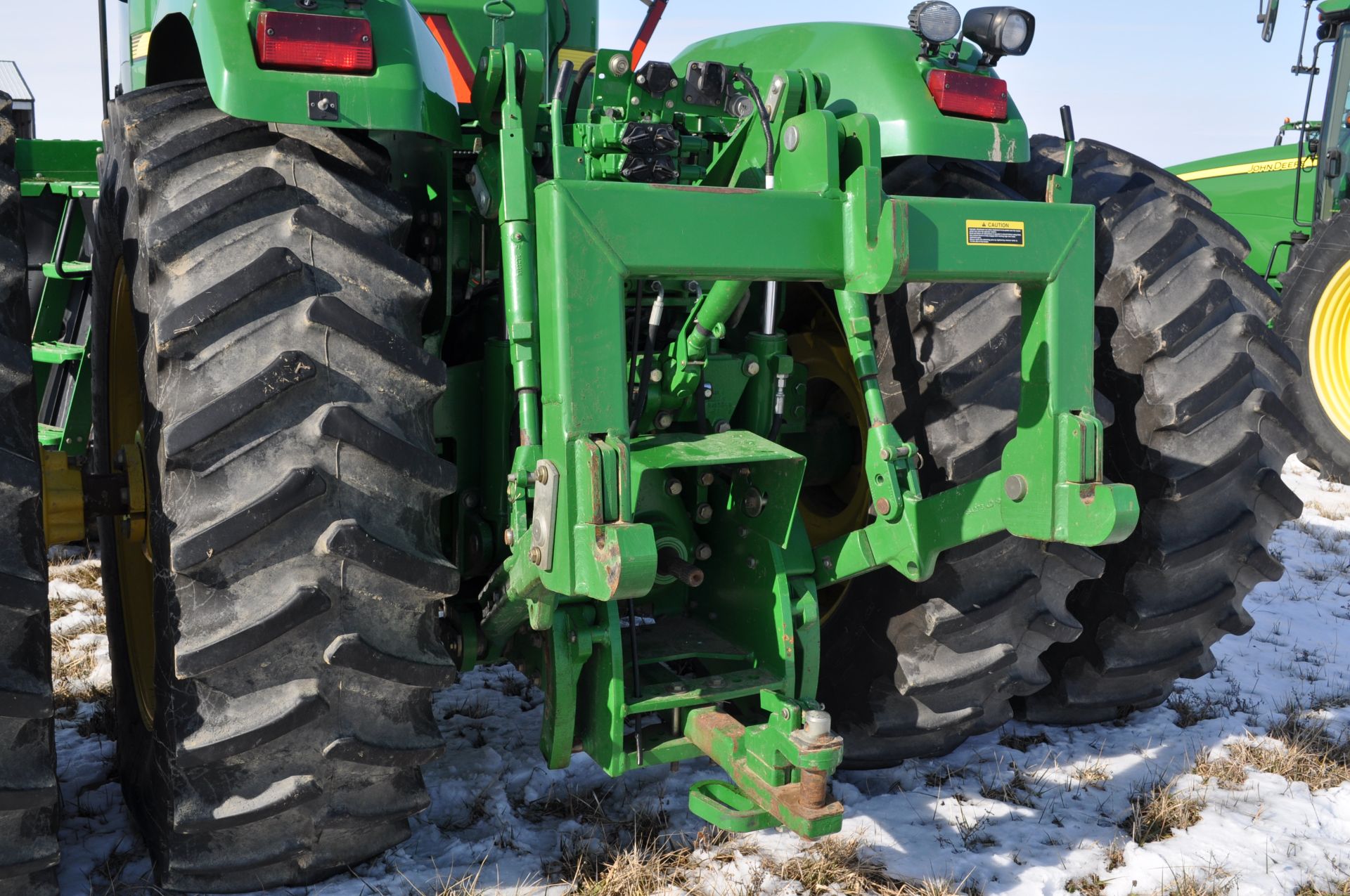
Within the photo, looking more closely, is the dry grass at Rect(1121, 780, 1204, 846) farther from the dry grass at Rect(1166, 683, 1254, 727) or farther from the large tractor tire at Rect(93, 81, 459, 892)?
the large tractor tire at Rect(93, 81, 459, 892)

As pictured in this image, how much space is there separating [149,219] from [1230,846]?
288 cm

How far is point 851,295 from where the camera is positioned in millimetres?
2561

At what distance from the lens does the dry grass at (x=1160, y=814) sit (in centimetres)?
310

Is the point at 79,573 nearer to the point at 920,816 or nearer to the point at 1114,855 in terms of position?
the point at 920,816

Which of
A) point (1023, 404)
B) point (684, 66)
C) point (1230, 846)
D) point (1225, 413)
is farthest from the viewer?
point (684, 66)

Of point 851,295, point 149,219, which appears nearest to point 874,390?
point 851,295

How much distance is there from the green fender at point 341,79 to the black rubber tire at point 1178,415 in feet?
5.88

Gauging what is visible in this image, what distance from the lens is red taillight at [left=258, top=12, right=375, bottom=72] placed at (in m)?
2.39

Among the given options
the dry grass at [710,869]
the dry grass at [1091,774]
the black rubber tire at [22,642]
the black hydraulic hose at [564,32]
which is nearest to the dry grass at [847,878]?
the dry grass at [710,869]

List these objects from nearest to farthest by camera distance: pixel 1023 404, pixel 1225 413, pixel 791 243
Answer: pixel 791 243, pixel 1023 404, pixel 1225 413

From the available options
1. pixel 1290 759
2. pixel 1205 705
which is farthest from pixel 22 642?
pixel 1205 705

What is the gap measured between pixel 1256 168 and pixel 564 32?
7.21 metres

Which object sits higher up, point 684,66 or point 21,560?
point 684,66

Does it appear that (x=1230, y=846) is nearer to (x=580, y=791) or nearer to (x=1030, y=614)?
(x=1030, y=614)
